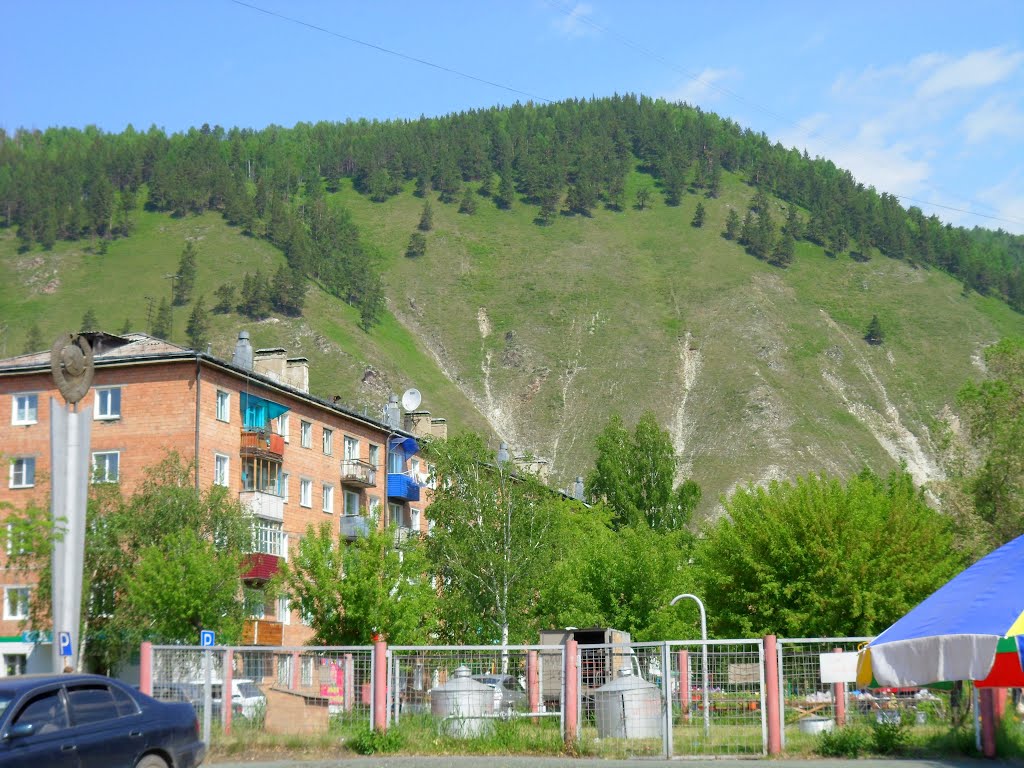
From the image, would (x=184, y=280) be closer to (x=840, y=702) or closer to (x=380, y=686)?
(x=380, y=686)

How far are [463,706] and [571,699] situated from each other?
6.47ft

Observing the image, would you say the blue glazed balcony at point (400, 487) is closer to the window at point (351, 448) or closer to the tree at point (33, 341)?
the window at point (351, 448)

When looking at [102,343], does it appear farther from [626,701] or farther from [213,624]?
[626,701]

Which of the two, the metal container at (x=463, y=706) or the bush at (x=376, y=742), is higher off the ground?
the metal container at (x=463, y=706)

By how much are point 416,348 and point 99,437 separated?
128 metres

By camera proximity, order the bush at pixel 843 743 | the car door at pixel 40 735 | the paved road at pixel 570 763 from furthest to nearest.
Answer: the bush at pixel 843 743
the paved road at pixel 570 763
the car door at pixel 40 735

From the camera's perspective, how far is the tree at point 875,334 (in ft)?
575

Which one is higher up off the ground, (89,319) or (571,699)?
(89,319)

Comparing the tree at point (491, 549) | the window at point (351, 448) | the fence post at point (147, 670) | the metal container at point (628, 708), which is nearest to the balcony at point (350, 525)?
the window at point (351, 448)

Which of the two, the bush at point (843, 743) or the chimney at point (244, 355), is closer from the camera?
the bush at point (843, 743)

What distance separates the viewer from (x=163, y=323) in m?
154

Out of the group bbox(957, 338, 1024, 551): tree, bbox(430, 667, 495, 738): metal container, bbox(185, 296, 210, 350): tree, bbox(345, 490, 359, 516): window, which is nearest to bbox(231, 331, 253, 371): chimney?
bbox(345, 490, 359, 516): window

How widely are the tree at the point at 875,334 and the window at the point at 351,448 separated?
4987 inches

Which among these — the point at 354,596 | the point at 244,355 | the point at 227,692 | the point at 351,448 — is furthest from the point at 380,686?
the point at 351,448
